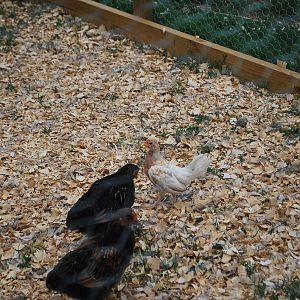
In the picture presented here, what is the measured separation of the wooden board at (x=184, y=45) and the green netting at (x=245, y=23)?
10 centimetres

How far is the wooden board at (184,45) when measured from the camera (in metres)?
2.99

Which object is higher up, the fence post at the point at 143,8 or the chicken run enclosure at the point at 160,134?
the fence post at the point at 143,8

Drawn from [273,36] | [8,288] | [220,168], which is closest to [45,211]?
[8,288]

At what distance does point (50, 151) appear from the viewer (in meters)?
2.70

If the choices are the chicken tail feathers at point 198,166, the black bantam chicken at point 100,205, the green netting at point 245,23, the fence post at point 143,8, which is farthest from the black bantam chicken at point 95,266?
the fence post at point 143,8

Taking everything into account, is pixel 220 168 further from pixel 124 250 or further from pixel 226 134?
pixel 124 250

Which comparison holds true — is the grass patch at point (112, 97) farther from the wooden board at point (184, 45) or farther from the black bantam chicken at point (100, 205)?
the black bantam chicken at point (100, 205)

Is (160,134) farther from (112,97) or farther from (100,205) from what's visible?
(100,205)

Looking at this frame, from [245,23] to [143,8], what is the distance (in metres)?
0.65

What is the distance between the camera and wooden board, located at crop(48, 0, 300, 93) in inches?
118

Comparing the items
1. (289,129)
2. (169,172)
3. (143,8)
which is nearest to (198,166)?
(169,172)

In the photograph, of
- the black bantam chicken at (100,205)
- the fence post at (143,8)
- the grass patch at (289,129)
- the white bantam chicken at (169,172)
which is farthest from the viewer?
the fence post at (143,8)

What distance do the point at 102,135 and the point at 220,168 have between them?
2.11 feet

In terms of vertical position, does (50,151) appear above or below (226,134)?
below
